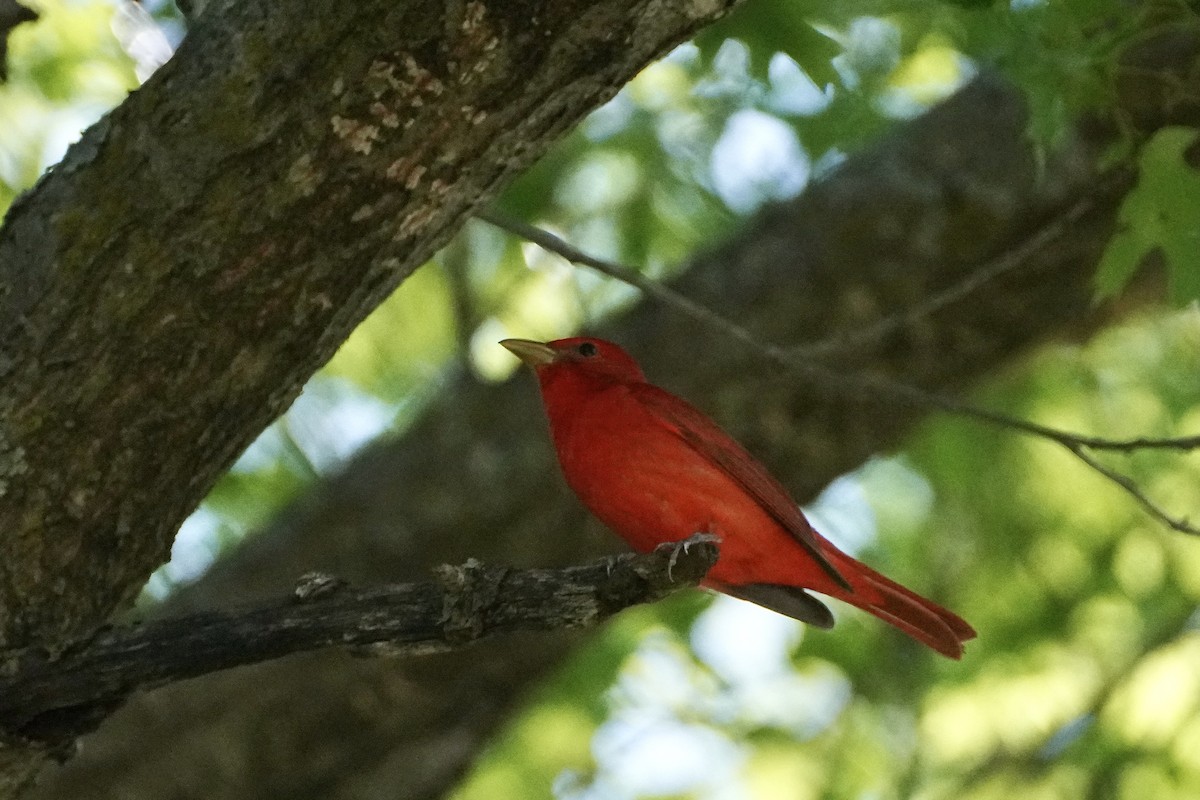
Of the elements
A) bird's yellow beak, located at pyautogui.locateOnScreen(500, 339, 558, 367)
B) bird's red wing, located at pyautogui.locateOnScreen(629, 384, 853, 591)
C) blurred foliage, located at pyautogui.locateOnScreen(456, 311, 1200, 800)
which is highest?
bird's yellow beak, located at pyautogui.locateOnScreen(500, 339, 558, 367)

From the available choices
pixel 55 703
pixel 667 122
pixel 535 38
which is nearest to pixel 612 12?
pixel 535 38

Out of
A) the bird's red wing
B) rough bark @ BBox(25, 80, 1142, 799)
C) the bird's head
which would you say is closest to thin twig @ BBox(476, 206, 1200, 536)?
the bird's red wing

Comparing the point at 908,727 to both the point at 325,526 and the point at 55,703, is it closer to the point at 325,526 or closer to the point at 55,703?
the point at 325,526

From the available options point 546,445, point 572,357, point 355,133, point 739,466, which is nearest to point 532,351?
point 572,357

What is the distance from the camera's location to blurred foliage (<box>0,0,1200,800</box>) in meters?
5.80

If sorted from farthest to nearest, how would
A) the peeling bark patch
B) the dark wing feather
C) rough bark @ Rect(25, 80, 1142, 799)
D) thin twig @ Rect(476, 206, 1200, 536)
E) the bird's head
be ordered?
rough bark @ Rect(25, 80, 1142, 799), the bird's head, the dark wing feather, thin twig @ Rect(476, 206, 1200, 536), the peeling bark patch

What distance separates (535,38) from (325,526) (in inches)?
117

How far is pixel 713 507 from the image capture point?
3.83 m

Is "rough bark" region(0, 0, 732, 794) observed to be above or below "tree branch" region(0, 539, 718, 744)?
above

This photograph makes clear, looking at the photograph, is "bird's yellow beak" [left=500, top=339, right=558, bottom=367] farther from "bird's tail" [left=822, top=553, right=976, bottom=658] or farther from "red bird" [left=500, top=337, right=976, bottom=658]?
"bird's tail" [left=822, top=553, right=976, bottom=658]

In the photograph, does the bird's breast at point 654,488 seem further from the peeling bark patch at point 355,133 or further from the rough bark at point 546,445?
the peeling bark patch at point 355,133

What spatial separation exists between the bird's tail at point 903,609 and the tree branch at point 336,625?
1.41 meters

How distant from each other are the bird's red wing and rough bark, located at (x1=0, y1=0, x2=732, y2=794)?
1.50 metres

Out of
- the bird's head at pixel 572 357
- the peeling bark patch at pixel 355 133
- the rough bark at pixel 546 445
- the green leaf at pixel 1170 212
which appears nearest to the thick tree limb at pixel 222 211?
the peeling bark patch at pixel 355 133
